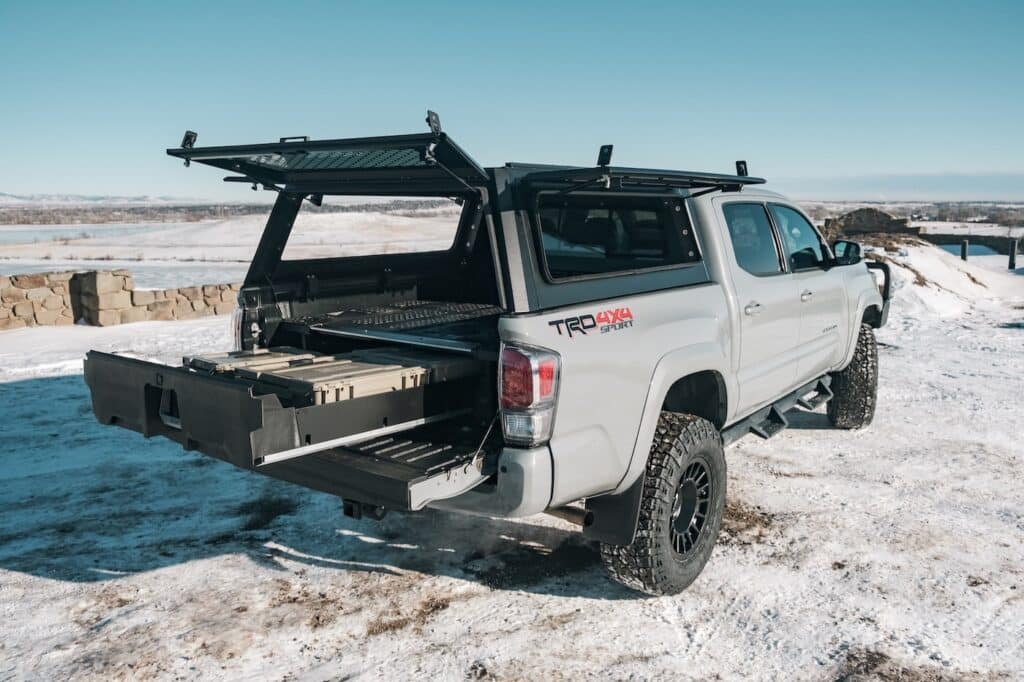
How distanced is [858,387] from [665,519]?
3.74 metres

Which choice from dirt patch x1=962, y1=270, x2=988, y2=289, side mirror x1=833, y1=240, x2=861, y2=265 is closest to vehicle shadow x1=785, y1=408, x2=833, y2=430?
side mirror x1=833, y1=240, x2=861, y2=265

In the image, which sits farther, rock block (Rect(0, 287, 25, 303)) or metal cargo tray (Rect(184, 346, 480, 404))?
rock block (Rect(0, 287, 25, 303))

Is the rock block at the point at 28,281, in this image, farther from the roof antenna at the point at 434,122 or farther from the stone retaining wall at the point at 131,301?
the roof antenna at the point at 434,122

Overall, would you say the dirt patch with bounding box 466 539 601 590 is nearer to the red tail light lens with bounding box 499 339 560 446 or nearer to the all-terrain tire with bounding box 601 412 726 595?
the all-terrain tire with bounding box 601 412 726 595

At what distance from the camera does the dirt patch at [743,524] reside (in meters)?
4.82

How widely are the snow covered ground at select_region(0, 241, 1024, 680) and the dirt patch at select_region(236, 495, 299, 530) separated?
0.06ft

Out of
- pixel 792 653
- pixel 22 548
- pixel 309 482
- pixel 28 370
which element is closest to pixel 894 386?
pixel 792 653

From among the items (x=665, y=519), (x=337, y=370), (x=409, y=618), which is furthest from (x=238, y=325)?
(x=665, y=519)

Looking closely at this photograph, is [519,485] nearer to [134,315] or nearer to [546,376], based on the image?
[546,376]

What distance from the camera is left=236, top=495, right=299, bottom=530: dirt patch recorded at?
5.07 metres

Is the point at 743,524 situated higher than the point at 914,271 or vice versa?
the point at 914,271

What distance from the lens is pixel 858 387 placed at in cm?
691

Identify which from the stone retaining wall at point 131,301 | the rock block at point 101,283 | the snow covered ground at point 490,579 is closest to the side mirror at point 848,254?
the snow covered ground at point 490,579

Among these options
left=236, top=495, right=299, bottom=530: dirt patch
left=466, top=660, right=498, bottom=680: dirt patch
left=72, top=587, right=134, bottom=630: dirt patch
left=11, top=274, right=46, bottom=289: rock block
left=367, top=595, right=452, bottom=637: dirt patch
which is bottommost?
left=466, top=660, right=498, bottom=680: dirt patch
